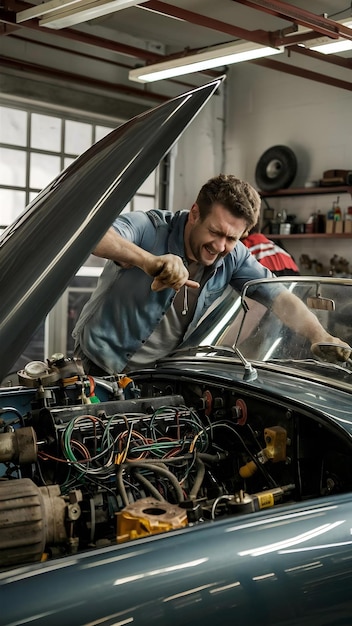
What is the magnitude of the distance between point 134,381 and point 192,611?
5.62ft

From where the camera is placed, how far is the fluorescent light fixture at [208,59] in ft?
24.7

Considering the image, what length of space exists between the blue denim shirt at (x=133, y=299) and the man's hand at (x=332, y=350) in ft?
2.98

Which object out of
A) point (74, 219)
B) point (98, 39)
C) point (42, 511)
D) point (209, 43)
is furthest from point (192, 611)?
point (209, 43)

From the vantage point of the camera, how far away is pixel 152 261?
255cm

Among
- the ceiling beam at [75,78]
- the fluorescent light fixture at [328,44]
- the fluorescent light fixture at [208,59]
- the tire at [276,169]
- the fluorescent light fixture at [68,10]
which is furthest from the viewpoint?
the tire at [276,169]

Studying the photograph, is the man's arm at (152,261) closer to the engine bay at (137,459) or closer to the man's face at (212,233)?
the engine bay at (137,459)

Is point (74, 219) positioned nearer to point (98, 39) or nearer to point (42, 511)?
point (42, 511)

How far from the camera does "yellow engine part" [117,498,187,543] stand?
192cm

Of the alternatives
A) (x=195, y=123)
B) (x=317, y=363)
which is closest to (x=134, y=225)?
(x=317, y=363)

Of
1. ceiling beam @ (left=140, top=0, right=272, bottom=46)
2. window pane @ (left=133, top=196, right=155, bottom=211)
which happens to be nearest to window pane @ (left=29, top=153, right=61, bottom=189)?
window pane @ (left=133, top=196, right=155, bottom=211)

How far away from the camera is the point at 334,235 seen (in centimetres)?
929

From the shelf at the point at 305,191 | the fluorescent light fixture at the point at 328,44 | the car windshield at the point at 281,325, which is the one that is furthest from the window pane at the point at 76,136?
the car windshield at the point at 281,325

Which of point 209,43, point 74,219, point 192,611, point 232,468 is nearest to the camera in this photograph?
point 192,611

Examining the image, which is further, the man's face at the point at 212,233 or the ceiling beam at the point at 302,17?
the ceiling beam at the point at 302,17
